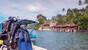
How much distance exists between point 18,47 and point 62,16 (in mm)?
163991

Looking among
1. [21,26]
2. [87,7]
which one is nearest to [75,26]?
[87,7]

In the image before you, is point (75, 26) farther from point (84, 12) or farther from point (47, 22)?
point (47, 22)

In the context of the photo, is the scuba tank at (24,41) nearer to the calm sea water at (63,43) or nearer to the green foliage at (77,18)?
the calm sea water at (63,43)

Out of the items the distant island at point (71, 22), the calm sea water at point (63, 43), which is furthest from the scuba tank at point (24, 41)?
the distant island at point (71, 22)

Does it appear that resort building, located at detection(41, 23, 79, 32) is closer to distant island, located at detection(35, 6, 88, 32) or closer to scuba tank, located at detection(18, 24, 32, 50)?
distant island, located at detection(35, 6, 88, 32)

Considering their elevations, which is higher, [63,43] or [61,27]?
[63,43]

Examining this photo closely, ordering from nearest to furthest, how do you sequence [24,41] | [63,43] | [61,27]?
[24,41]
[63,43]
[61,27]

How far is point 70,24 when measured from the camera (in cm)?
14812

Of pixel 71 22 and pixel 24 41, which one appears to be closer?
A: pixel 24 41

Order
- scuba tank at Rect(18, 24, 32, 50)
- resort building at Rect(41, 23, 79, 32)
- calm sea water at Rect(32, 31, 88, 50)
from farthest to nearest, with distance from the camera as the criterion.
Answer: resort building at Rect(41, 23, 79, 32)
calm sea water at Rect(32, 31, 88, 50)
scuba tank at Rect(18, 24, 32, 50)

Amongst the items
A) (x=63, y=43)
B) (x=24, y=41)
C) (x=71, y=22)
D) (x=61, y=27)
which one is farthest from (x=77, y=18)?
(x=24, y=41)

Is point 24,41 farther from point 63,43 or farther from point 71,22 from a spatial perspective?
point 71,22

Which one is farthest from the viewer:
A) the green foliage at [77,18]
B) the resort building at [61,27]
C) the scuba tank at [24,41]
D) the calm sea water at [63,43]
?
the resort building at [61,27]

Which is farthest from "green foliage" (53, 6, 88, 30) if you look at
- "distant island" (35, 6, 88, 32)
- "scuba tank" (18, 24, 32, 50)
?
"scuba tank" (18, 24, 32, 50)
